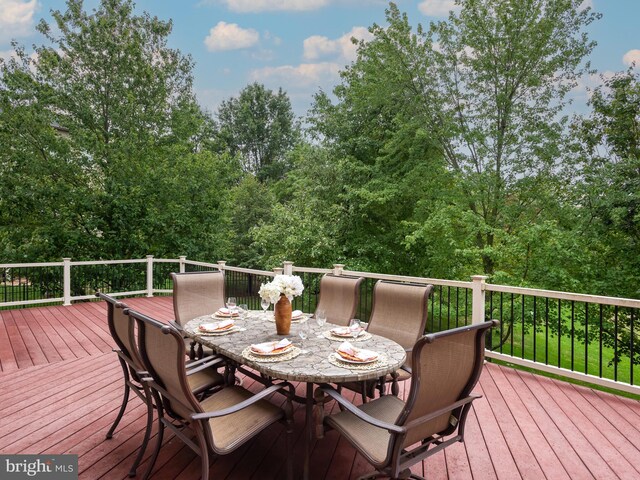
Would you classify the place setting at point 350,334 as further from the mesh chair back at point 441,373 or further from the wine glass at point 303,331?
the mesh chair back at point 441,373

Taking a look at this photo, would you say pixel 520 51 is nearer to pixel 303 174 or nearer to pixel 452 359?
pixel 303 174

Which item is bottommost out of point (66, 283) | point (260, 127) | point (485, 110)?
point (66, 283)

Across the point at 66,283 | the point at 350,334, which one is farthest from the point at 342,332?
the point at 66,283

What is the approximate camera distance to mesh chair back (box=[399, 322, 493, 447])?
162 cm

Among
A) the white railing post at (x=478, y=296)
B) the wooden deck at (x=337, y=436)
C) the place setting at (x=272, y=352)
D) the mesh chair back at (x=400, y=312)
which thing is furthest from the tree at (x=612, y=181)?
the place setting at (x=272, y=352)

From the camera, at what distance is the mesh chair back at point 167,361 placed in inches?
68.7

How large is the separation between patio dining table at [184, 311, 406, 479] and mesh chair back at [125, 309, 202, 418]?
0.42m

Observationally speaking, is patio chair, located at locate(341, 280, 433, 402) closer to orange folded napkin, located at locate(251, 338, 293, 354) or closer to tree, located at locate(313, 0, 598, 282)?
orange folded napkin, located at locate(251, 338, 293, 354)

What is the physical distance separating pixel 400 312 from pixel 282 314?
3.40 feet

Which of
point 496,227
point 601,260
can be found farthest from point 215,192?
point 601,260

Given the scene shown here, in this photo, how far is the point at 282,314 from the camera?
270 centimetres

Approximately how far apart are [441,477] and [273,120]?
22405 mm

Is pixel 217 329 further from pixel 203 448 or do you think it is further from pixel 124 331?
pixel 203 448

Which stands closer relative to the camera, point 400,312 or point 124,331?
point 124,331
